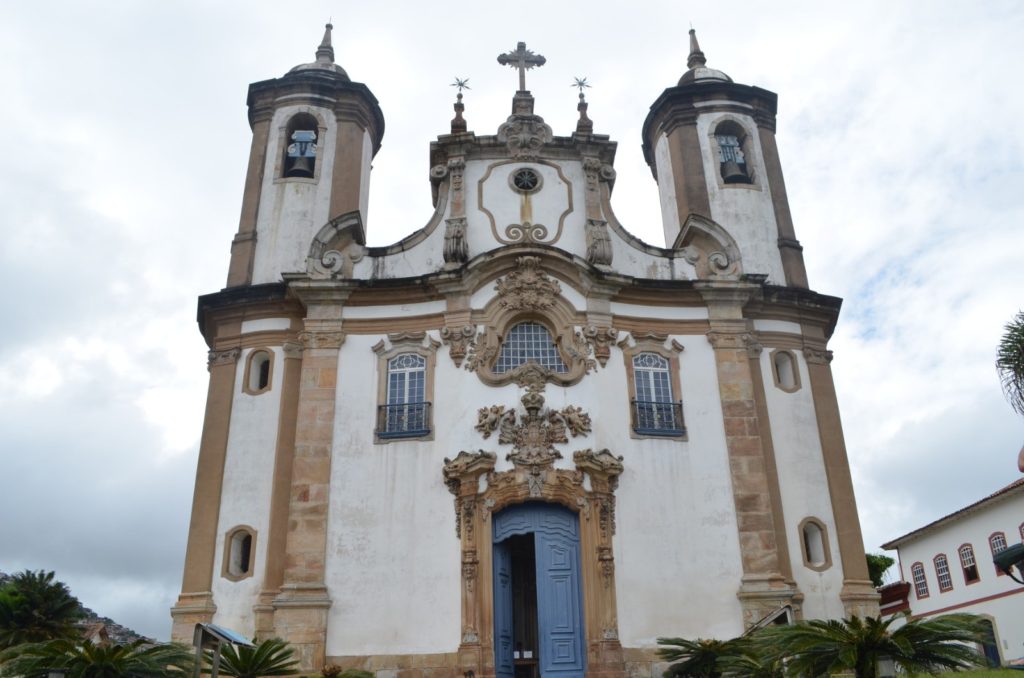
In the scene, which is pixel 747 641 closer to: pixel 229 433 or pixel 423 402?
pixel 423 402

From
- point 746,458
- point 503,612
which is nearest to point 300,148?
point 503,612

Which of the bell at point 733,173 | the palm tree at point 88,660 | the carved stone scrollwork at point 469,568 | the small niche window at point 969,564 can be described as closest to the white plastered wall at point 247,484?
the carved stone scrollwork at point 469,568

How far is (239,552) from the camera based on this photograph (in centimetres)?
1611

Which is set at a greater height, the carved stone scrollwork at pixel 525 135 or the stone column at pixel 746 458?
the carved stone scrollwork at pixel 525 135

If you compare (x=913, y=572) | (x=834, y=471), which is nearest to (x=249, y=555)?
(x=834, y=471)

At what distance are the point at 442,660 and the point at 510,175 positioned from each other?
967 centimetres

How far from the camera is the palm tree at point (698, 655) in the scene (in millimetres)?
12773

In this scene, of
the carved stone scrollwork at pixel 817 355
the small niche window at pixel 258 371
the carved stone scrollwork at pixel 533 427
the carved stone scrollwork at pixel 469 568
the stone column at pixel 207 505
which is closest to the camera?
the carved stone scrollwork at pixel 469 568

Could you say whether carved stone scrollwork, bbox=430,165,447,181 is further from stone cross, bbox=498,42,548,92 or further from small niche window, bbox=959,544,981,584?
small niche window, bbox=959,544,981,584

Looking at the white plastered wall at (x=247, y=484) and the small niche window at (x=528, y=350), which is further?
the small niche window at (x=528, y=350)

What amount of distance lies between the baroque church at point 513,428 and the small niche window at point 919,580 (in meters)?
20.1

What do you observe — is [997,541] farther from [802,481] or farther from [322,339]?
[322,339]

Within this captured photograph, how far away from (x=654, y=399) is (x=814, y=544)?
3.98 metres

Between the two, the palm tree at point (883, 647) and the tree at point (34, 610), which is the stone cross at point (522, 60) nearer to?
the palm tree at point (883, 647)
